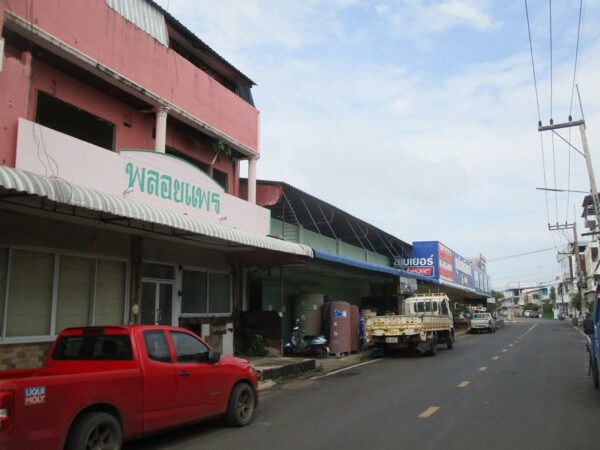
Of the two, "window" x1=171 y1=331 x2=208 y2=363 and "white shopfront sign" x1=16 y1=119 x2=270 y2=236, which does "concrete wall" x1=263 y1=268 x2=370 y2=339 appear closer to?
"white shopfront sign" x1=16 y1=119 x2=270 y2=236

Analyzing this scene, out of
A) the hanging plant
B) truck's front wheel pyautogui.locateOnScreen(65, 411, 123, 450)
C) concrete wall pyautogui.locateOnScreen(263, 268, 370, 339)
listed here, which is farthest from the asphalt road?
the hanging plant

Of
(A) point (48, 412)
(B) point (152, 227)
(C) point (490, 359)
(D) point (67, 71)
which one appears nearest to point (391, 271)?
(C) point (490, 359)

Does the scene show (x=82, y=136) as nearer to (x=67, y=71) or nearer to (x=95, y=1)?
(x=67, y=71)

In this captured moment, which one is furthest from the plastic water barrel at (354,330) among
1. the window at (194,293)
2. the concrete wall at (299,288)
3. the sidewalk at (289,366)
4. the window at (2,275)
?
the window at (2,275)

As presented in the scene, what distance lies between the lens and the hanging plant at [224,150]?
17.5 m

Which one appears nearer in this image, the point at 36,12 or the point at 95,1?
the point at 36,12

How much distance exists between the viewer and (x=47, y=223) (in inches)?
451

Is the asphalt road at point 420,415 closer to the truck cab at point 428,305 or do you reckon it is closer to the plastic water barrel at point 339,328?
the plastic water barrel at point 339,328

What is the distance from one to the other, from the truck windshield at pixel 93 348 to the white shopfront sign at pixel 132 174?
425 centimetres

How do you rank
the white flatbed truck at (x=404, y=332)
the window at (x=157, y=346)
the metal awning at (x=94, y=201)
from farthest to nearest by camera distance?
the white flatbed truck at (x=404, y=332) < the metal awning at (x=94, y=201) < the window at (x=157, y=346)

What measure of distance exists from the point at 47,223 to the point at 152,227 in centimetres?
225

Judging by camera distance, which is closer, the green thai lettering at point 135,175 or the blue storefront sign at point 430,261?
the green thai lettering at point 135,175

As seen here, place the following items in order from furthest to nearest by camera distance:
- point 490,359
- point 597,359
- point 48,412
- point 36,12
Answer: point 490,359
point 36,12
point 597,359
point 48,412

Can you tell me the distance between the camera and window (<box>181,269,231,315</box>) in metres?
16.7
